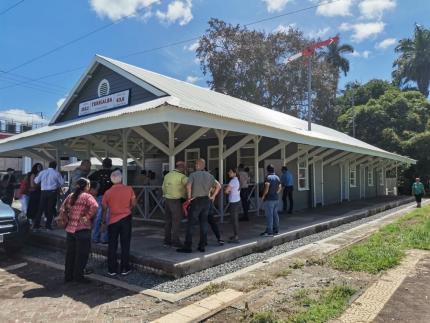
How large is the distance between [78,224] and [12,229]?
257cm

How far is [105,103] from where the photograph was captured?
13.7 metres

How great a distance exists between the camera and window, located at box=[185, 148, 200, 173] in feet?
53.5

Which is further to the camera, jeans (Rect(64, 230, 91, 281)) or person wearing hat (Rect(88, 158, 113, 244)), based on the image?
person wearing hat (Rect(88, 158, 113, 244))

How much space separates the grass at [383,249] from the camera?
662cm

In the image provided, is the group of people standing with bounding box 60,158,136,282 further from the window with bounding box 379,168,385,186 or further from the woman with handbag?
the window with bounding box 379,168,385,186

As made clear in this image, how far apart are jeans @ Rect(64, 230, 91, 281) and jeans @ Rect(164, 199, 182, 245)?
1722 mm

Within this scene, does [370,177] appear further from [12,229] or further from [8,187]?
[12,229]

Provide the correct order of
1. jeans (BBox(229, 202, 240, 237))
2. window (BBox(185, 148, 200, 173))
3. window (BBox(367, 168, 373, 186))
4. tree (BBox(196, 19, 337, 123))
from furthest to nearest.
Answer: tree (BBox(196, 19, 337, 123))
window (BBox(367, 168, 373, 186))
window (BBox(185, 148, 200, 173))
jeans (BBox(229, 202, 240, 237))

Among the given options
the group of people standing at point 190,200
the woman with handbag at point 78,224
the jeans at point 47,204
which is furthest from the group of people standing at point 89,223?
the jeans at point 47,204

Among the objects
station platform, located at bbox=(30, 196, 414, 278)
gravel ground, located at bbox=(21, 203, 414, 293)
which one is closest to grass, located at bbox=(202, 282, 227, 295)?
gravel ground, located at bbox=(21, 203, 414, 293)

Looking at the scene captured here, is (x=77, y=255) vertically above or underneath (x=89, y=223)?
underneath

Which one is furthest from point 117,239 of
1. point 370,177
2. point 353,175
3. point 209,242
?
point 370,177

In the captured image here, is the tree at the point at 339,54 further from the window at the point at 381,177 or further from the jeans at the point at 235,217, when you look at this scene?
the jeans at the point at 235,217

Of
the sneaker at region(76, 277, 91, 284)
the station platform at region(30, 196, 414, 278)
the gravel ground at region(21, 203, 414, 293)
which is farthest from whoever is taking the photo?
the station platform at region(30, 196, 414, 278)
